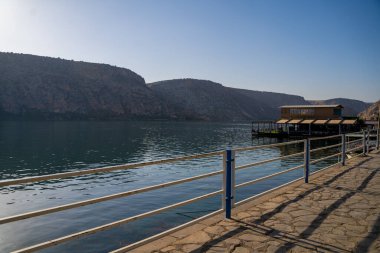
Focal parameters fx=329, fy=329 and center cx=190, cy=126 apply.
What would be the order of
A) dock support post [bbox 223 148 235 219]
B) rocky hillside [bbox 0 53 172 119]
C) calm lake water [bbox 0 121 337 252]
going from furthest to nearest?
rocky hillside [bbox 0 53 172 119]
calm lake water [bbox 0 121 337 252]
dock support post [bbox 223 148 235 219]

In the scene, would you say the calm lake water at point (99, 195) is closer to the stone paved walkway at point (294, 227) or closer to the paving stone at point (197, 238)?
the stone paved walkway at point (294, 227)

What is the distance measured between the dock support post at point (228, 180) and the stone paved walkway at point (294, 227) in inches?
11.3

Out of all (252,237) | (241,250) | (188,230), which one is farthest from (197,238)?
(252,237)

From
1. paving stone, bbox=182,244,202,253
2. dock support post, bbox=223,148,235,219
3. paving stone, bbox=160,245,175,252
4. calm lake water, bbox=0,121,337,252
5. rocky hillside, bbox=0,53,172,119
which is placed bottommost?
calm lake water, bbox=0,121,337,252

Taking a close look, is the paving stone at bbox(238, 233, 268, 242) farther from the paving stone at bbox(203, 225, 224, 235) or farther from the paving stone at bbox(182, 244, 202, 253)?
the paving stone at bbox(182, 244, 202, 253)

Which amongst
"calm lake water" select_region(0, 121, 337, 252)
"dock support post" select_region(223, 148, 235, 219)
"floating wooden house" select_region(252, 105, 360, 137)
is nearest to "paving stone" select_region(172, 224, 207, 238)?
"dock support post" select_region(223, 148, 235, 219)

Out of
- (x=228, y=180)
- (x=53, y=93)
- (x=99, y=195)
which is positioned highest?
(x=53, y=93)

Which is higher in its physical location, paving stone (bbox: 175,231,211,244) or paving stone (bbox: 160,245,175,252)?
paving stone (bbox: 175,231,211,244)

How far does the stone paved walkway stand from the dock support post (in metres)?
0.29

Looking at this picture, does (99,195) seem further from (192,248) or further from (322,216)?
(192,248)

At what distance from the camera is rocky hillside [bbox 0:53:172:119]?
165 metres

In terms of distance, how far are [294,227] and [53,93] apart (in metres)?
185

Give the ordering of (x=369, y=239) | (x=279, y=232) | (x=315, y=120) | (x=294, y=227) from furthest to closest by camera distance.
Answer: (x=315, y=120) → (x=294, y=227) → (x=279, y=232) → (x=369, y=239)

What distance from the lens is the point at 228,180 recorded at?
6543mm
